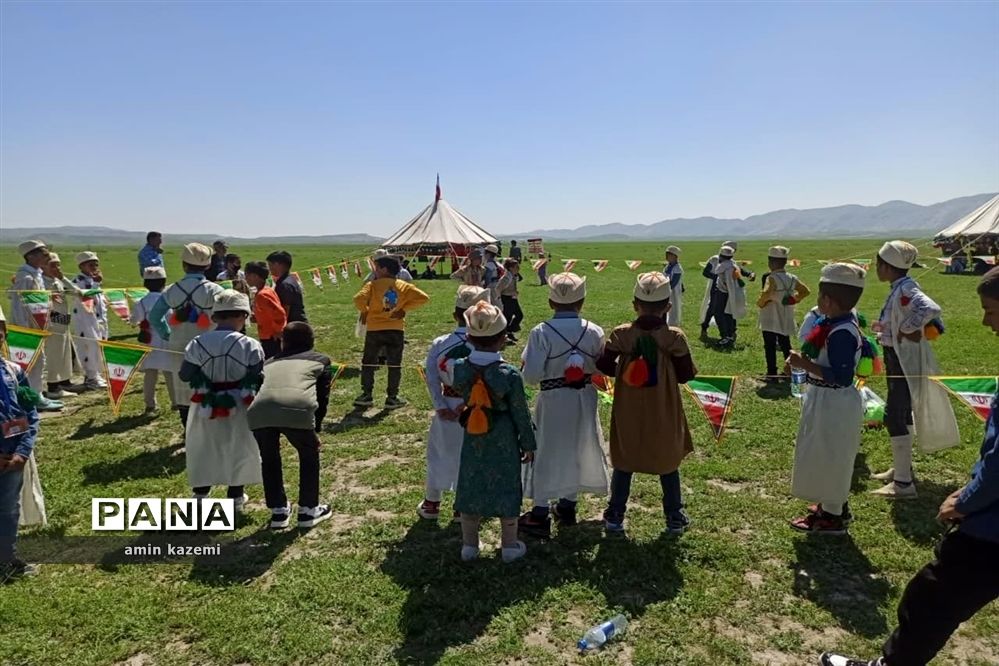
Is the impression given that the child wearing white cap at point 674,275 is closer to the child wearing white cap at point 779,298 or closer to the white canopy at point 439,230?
the child wearing white cap at point 779,298

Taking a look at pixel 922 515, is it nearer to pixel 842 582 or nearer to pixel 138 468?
pixel 842 582

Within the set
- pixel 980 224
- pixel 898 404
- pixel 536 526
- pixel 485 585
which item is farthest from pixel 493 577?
pixel 980 224

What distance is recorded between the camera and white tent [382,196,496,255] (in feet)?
102

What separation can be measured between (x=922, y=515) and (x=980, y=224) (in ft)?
115

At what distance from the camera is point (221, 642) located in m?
3.62

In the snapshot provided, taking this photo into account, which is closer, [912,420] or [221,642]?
[221,642]

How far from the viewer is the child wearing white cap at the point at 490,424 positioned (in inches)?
162

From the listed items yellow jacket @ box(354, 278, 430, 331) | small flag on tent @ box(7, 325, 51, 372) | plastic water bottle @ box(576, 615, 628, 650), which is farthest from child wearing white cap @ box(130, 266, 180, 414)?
plastic water bottle @ box(576, 615, 628, 650)

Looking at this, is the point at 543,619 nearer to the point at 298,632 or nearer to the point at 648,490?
the point at 298,632

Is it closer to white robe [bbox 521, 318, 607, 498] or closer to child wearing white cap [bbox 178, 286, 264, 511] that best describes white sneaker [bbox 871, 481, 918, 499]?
white robe [bbox 521, 318, 607, 498]

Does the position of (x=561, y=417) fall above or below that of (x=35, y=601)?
above

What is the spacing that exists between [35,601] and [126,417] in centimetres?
469

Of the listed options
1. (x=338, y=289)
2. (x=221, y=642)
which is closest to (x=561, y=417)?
(x=221, y=642)

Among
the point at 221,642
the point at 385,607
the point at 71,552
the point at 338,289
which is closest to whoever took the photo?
the point at 221,642
